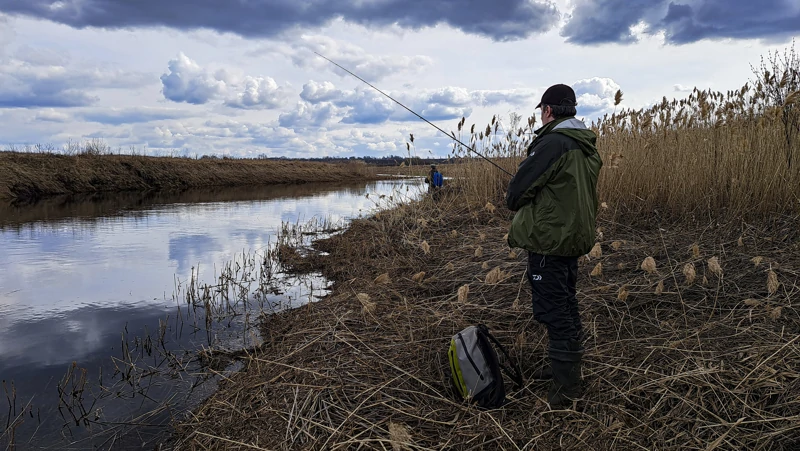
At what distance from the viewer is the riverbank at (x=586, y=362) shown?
296cm

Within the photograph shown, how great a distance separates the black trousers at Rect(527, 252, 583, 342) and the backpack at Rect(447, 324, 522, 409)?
0.40 m

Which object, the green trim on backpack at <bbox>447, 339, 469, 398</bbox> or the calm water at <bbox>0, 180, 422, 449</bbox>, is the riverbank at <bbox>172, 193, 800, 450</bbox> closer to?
the green trim on backpack at <bbox>447, 339, 469, 398</bbox>

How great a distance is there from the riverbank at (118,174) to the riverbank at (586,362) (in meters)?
22.2

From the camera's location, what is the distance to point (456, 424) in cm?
308

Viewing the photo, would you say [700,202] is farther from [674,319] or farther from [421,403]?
[421,403]

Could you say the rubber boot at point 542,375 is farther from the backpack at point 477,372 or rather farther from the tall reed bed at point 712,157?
the tall reed bed at point 712,157

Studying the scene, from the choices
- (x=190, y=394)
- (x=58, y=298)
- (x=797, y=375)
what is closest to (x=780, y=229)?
(x=797, y=375)

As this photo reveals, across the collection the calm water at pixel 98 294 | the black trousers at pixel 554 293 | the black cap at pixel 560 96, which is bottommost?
the calm water at pixel 98 294

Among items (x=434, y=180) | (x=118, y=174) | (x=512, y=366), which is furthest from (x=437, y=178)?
(x=118, y=174)

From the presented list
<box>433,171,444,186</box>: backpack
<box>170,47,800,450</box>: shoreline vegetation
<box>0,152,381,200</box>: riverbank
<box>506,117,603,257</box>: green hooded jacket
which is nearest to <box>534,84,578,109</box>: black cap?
<box>506,117,603,257</box>: green hooded jacket

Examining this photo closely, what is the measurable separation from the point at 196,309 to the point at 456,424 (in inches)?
191

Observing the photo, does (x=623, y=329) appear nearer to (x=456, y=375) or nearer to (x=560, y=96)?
(x=456, y=375)

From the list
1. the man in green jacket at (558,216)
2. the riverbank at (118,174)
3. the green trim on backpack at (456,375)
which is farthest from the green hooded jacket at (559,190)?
the riverbank at (118,174)

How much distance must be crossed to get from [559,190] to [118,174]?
29.1m
